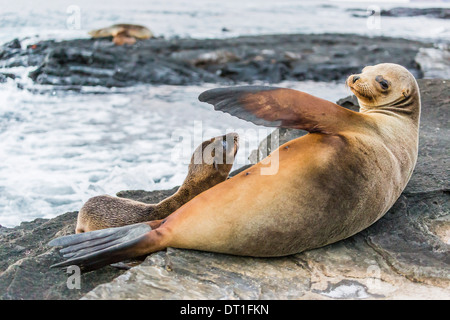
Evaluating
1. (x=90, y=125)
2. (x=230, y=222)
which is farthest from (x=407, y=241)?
(x=90, y=125)

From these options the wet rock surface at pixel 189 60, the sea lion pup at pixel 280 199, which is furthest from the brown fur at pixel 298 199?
the wet rock surface at pixel 189 60

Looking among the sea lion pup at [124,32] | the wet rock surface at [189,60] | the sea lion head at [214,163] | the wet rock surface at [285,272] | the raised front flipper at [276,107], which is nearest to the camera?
the wet rock surface at [285,272]

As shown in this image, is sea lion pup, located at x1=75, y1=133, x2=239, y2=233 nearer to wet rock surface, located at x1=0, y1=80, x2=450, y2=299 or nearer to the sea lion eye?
wet rock surface, located at x1=0, y1=80, x2=450, y2=299

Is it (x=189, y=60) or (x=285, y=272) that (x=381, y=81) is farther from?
(x=189, y=60)

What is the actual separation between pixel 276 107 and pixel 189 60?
36.6 feet

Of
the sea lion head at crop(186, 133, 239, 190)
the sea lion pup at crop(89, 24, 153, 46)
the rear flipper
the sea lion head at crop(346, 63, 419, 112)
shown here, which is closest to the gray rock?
the sea lion pup at crop(89, 24, 153, 46)

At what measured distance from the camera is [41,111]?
9.71m

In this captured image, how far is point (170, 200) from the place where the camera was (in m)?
3.50

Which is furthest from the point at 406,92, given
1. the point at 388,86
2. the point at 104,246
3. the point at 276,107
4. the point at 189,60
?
the point at 189,60

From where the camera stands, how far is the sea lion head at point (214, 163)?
3529 millimetres

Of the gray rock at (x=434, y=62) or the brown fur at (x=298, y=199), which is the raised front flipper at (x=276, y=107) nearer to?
the brown fur at (x=298, y=199)

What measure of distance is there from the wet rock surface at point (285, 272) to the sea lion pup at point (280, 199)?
0.10m
